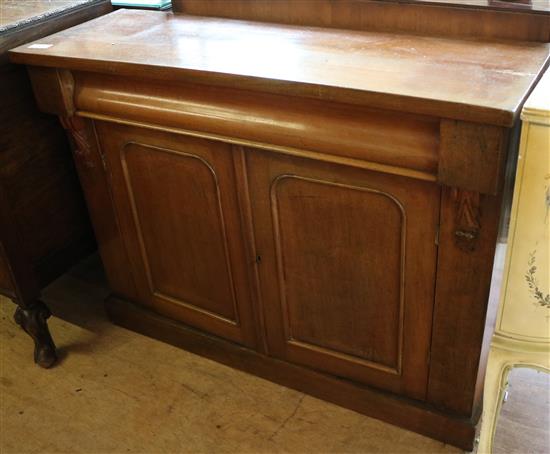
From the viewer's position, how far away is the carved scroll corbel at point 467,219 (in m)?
1.19

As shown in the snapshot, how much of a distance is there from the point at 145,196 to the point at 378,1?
0.73 metres

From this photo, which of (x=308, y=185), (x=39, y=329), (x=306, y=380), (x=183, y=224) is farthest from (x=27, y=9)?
(x=306, y=380)

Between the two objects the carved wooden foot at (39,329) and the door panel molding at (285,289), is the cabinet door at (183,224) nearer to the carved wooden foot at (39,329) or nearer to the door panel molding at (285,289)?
the door panel molding at (285,289)

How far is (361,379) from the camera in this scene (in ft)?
5.30

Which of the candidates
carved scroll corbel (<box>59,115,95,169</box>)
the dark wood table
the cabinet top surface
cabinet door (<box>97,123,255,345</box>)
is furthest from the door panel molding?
the dark wood table

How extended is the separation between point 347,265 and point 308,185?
0.66ft

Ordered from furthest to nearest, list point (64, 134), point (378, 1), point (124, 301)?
point (124, 301), point (64, 134), point (378, 1)

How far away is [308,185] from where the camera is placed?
1.39 meters

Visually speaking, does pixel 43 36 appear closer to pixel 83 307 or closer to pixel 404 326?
pixel 83 307

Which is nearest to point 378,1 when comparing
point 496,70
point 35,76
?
point 496,70

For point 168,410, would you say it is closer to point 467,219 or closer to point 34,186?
point 34,186

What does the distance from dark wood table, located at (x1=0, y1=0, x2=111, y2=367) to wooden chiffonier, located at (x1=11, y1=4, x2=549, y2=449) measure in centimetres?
9

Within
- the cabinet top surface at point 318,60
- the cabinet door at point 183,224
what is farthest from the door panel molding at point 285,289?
the cabinet top surface at point 318,60

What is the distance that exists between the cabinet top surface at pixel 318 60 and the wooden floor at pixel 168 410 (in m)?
0.86
